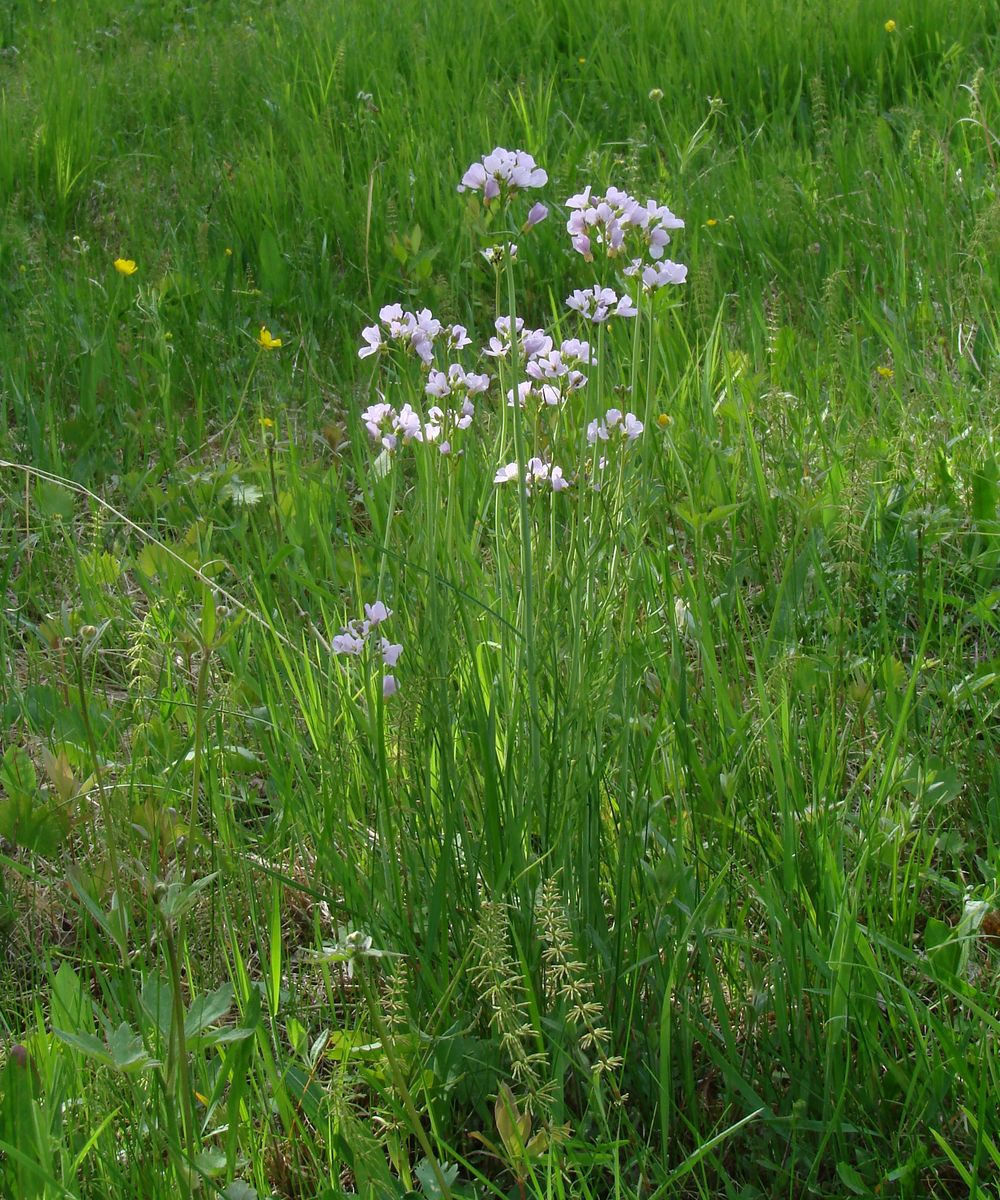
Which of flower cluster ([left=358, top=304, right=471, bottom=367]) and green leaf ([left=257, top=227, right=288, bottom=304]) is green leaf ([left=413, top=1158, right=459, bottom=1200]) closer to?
flower cluster ([left=358, top=304, right=471, bottom=367])

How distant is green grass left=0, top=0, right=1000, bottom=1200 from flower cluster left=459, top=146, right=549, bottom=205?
28cm

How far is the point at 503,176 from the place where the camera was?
4.60 feet

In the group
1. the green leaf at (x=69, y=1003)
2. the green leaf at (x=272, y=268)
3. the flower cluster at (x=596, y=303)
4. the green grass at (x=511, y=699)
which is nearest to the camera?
the green grass at (x=511, y=699)

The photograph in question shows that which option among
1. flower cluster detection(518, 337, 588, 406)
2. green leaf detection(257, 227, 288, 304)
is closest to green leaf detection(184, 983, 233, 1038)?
flower cluster detection(518, 337, 588, 406)

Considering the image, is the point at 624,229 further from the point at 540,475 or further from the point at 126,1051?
the point at 126,1051

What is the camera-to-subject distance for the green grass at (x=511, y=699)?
3.89ft

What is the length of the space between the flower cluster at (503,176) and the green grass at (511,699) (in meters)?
0.28

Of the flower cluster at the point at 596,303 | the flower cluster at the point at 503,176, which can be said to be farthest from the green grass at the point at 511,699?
the flower cluster at the point at 503,176

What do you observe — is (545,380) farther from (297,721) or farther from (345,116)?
(345,116)

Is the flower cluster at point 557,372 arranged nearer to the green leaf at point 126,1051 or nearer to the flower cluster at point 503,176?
the flower cluster at point 503,176

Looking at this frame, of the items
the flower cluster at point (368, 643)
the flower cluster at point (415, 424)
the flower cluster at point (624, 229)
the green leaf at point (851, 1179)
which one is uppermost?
the flower cluster at point (624, 229)

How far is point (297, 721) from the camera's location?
6.55 feet

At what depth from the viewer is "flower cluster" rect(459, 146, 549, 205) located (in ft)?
4.54

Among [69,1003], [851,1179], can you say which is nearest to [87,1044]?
[69,1003]
